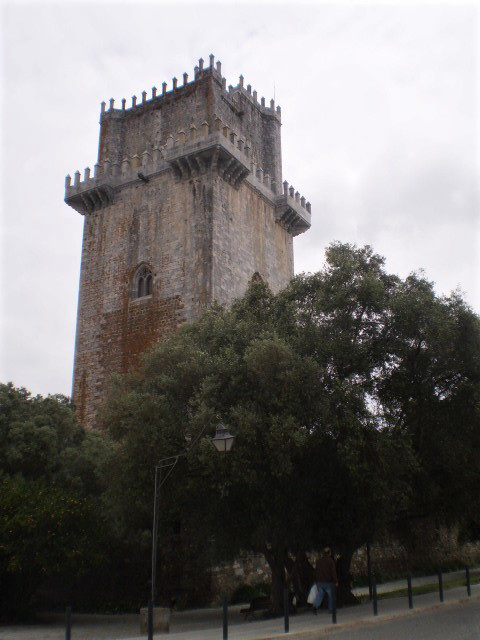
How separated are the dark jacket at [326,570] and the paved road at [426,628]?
1.37 metres

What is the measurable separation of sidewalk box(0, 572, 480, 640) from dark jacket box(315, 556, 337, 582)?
75cm

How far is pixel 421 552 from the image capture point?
1155 inches

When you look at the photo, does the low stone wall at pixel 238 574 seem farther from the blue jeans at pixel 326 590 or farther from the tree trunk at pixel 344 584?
the blue jeans at pixel 326 590

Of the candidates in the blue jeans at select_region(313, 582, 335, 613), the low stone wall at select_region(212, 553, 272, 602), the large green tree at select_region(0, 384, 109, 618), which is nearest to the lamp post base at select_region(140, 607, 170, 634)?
the blue jeans at select_region(313, 582, 335, 613)

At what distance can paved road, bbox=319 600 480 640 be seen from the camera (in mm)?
11352

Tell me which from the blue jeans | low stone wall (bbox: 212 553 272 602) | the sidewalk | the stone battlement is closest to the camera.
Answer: the sidewalk

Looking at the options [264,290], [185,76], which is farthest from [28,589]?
[185,76]

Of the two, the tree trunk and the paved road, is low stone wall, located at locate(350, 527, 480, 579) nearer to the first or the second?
the tree trunk

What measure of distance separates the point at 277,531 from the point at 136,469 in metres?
3.60

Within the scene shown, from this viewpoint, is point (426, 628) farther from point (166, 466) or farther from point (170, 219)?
point (170, 219)

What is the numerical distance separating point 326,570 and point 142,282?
1672cm

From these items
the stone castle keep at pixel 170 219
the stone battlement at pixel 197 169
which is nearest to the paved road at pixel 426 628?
the stone castle keep at pixel 170 219

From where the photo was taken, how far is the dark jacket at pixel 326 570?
46.3 feet

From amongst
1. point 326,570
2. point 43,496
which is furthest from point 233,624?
point 43,496
